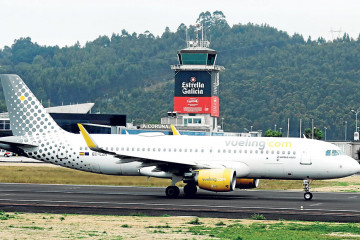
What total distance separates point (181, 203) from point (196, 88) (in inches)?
4525

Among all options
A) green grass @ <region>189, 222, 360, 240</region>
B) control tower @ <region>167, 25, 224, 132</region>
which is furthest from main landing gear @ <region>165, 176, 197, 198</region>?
control tower @ <region>167, 25, 224, 132</region>

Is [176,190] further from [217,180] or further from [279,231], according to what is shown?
[279,231]

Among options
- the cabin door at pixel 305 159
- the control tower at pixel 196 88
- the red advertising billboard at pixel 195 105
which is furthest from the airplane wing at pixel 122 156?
the red advertising billboard at pixel 195 105

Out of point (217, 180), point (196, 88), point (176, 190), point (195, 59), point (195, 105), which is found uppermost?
point (195, 59)

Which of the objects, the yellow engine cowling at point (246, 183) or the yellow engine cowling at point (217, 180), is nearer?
the yellow engine cowling at point (217, 180)

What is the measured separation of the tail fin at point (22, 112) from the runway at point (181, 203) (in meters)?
3.89

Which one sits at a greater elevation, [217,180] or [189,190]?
[217,180]

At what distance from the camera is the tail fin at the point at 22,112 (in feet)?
158

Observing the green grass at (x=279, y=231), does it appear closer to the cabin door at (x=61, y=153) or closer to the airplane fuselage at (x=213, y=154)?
the airplane fuselage at (x=213, y=154)

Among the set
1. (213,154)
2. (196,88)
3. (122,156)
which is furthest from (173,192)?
(196,88)

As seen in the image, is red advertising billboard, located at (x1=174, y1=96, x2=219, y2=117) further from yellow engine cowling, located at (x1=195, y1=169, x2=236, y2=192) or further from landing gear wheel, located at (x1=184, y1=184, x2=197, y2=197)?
yellow engine cowling, located at (x1=195, y1=169, x2=236, y2=192)

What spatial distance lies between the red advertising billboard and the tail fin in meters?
105

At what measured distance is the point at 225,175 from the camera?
41.9 meters

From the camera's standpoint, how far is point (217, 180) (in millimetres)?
41844
